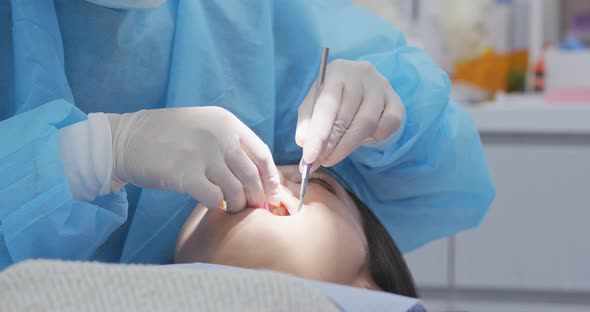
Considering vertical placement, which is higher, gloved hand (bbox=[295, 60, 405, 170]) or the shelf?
gloved hand (bbox=[295, 60, 405, 170])

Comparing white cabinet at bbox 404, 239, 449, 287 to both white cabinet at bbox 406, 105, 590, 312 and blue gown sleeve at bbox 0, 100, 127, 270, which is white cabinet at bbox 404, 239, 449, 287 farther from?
blue gown sleeve at bbox 0, 100, 127, 270

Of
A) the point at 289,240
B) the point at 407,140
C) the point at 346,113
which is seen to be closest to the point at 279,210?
the point at 289,240

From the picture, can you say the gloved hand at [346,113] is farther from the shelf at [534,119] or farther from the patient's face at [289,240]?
the shelf at [534,119]

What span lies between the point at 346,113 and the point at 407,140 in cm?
16

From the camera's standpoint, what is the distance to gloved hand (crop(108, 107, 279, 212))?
89 centimetres

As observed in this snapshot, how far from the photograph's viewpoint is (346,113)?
3.41 ft

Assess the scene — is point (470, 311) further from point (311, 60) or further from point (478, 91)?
point (311, 60)

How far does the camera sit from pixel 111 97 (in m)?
1.04

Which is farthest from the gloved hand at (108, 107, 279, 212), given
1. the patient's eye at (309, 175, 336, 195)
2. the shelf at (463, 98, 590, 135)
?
the shelf at (463, 98, 590, 135)

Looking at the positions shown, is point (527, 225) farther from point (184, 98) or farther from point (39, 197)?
point (39, 197)

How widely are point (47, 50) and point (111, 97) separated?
11 centimetres

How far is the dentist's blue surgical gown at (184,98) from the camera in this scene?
2.79 feet

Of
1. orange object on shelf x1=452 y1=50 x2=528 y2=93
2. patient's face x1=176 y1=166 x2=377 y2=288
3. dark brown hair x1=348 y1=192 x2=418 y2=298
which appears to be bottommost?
orange object on shelf x1=452 y1=50 x2=528 y2=93

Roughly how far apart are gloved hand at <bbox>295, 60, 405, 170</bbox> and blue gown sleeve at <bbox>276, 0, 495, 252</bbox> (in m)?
0.06
